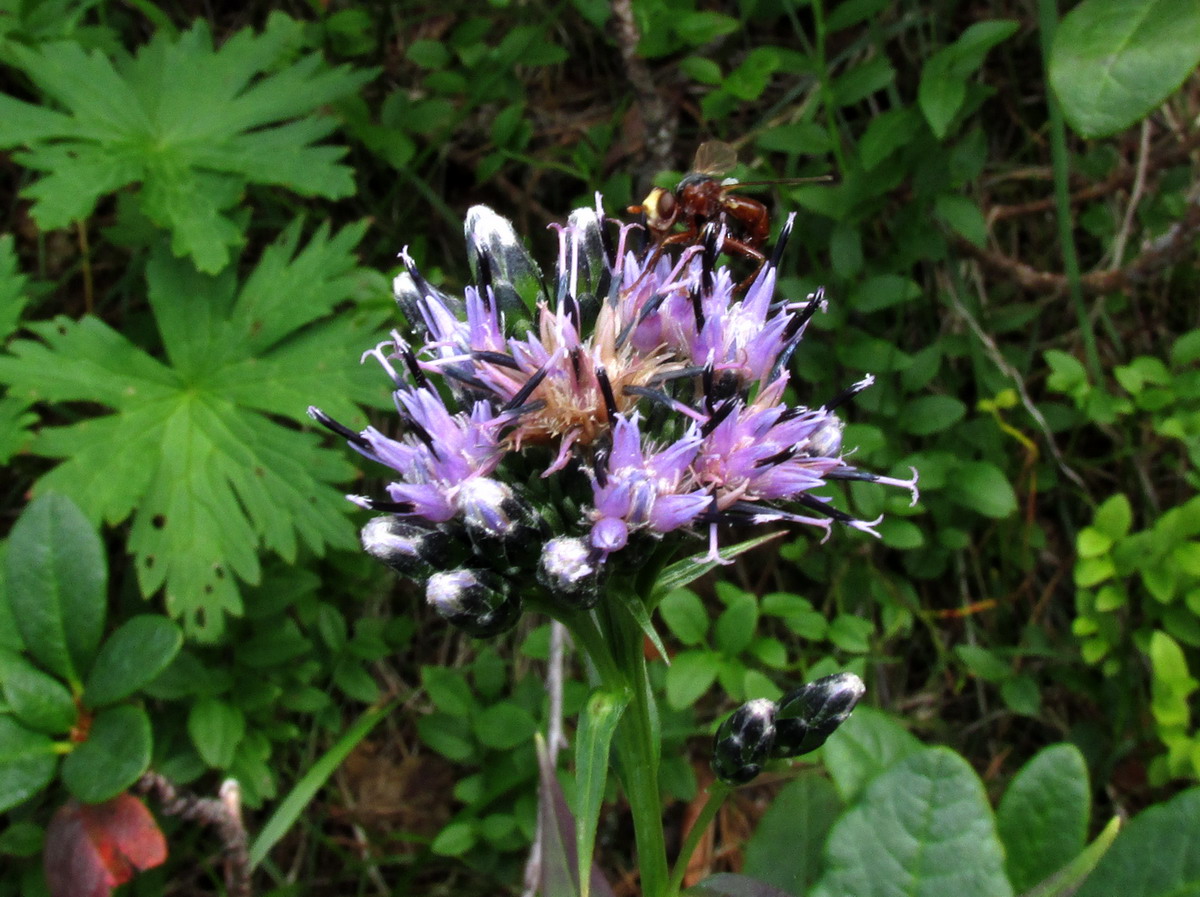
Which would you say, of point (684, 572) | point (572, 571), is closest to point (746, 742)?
point (684, 572)

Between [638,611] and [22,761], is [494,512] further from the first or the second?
[22,761]

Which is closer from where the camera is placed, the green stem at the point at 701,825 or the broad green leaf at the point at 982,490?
the green stem at the point at 701,825

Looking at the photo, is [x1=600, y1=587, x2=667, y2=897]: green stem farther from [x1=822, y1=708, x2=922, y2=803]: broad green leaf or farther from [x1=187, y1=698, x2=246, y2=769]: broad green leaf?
[x1=187, y1=698, x2=246, y2=769]: broad green leaf

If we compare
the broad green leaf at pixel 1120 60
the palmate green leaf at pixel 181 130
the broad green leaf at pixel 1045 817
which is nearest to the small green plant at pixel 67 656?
the palmate green leaf at pixel 181 130

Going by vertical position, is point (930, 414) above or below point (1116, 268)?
below

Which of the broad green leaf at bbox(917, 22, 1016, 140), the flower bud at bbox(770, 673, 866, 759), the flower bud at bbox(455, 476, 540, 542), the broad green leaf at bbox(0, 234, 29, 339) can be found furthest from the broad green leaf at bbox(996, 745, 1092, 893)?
the broad green leaf at bbox(0, 234, 29, 339)

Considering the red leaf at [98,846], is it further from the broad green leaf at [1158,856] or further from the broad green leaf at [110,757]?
the broad green leaf at [1158,856]
